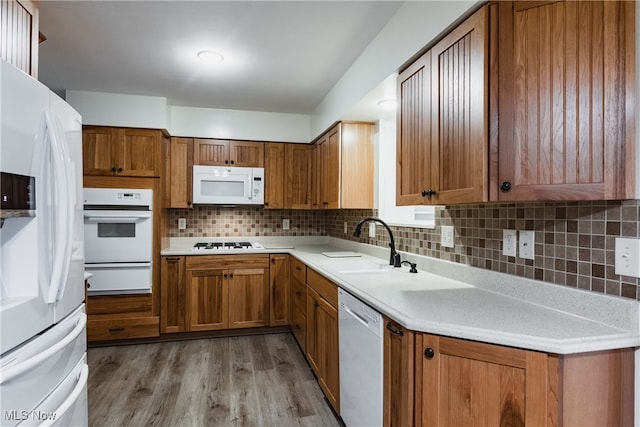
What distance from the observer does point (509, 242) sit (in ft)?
5.22

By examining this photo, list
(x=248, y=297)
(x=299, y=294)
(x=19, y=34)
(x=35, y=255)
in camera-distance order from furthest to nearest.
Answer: (x=248, y=297), (x=299, y=294), (x=19, y=34), (x=35, y=255)

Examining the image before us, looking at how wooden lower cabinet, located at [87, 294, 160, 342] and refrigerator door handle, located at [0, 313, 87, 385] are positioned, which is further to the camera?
wooden lower cabinet, located at [87, 294, 160, 342]

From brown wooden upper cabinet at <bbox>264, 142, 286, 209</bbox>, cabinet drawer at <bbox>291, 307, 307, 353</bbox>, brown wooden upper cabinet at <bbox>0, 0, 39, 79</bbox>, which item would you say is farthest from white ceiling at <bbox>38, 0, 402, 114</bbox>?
cabinet drawer at <bbox>291, 307, 307, 353</bbox>

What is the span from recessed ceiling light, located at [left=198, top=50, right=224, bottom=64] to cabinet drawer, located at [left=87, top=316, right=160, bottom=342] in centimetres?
235

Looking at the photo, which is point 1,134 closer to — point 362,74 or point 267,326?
point 362,74

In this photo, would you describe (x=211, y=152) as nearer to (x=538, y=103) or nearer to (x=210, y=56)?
(x=210, y=56)

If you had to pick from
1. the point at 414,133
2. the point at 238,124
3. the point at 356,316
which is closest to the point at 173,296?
the point at 238,124

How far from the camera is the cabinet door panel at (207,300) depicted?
11.4ft

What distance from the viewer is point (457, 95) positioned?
1480 millimetres

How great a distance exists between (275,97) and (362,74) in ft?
4.09

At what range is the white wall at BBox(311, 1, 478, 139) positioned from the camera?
5.06 feet

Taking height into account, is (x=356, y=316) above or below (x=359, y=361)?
above

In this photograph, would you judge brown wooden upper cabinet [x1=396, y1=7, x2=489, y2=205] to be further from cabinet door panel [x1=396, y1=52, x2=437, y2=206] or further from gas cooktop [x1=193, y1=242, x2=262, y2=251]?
gas cooktop [x1=193, y1=242, x2=262, y2=251]

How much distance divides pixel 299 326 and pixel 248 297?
72cm
